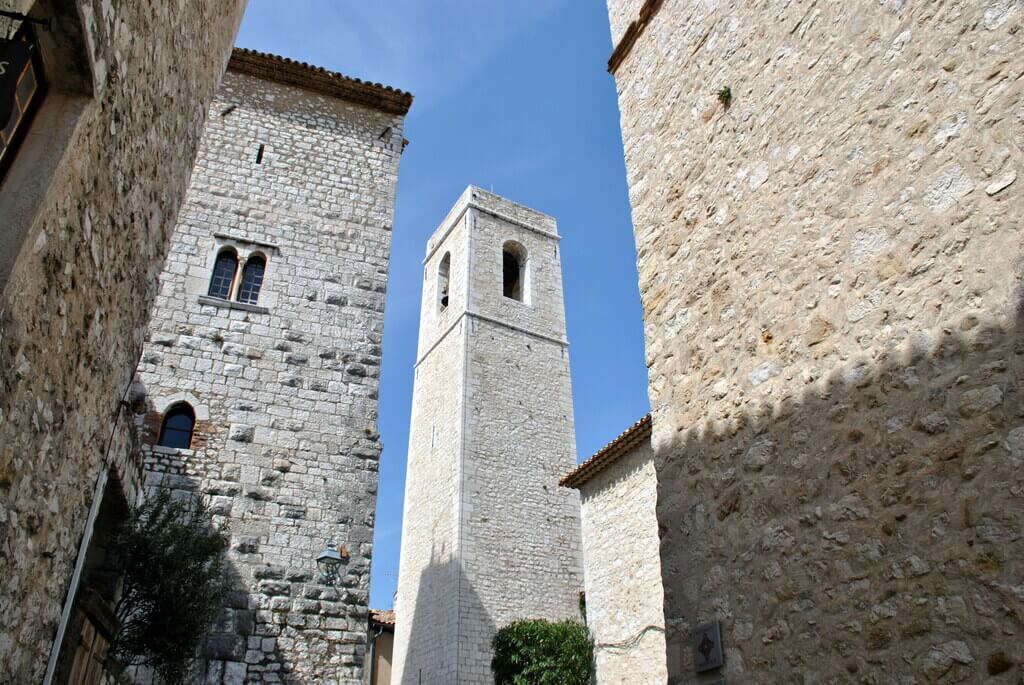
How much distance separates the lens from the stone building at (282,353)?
632 centimetres

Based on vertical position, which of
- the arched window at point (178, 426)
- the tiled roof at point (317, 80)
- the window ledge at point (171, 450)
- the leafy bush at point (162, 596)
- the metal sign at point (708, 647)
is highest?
the tiled roof at point (317, 80)

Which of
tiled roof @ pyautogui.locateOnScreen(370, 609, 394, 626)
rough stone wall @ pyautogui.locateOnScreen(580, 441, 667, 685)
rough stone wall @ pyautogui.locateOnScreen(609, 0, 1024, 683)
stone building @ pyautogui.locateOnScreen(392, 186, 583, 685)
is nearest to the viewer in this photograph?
rough stone wall @ pyautogui.locateOnScreen(609, 0, 1024, 683)

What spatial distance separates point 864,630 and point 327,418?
17.5 feet

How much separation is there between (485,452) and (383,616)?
6.94m

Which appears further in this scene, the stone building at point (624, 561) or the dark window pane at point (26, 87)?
the stone building at point (624, 561)

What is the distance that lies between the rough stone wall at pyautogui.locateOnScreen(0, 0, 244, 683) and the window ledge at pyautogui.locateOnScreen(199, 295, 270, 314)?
9.75ft

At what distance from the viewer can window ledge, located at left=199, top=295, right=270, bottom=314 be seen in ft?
24.1

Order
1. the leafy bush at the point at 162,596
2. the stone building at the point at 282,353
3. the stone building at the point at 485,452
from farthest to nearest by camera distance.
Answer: the stone building at the point at 485,452
the stone building at the point at 282,353
the leafy bush at the point at 162,596

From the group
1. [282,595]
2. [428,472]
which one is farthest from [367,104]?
[428,472]

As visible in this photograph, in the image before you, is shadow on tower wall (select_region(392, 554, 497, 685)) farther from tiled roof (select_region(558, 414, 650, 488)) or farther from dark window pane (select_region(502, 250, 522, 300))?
dark window pane (select_region(502, 250, 522, 300))

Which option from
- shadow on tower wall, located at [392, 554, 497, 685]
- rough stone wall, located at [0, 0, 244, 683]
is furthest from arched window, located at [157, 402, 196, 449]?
shadow on tower wall, located at [392, 554, 497, 685]

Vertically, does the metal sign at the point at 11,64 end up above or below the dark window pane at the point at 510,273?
below

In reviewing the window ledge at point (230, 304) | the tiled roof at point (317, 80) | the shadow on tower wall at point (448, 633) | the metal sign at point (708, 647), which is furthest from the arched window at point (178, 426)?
the shadow on tower wall at point (448, 633)

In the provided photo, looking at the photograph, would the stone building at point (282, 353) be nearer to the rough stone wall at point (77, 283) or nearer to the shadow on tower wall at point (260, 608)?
the shadow on tower wall at point (260, 608)
